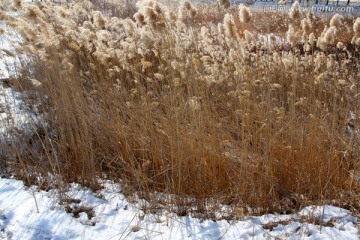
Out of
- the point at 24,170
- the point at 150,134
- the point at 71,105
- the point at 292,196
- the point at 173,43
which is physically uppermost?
the point at 173,43

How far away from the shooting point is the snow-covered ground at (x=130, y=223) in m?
2.02

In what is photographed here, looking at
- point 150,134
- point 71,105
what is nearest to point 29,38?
point 71,105

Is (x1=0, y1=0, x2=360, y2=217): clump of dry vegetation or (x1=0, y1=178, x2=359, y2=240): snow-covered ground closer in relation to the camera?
(x1=0, y1=178, x2=359, y2=240): snow-covered ground

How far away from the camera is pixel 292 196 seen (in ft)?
7.98

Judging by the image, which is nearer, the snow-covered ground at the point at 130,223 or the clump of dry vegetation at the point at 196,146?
the snow-covered ground at the point at 130,223

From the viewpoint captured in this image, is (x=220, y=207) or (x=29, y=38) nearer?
(x=220, y=207)

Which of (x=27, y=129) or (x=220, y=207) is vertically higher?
(x=27, y=129)

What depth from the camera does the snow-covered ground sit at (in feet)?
6.62

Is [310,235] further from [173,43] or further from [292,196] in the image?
[173,43]

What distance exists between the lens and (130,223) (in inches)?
84.3

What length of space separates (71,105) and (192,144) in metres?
1.09

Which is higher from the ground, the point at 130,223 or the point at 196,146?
the point at 196,146

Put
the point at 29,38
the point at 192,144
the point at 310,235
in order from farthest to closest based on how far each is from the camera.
→ the point at 29,38
the point at 192,144
the point at 310,235

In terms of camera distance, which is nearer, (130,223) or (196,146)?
(130,223)
